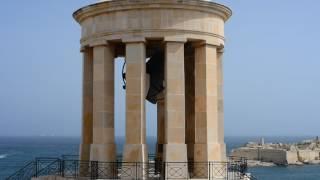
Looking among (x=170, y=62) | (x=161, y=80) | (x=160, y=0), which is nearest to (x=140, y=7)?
(x=160, y=0)

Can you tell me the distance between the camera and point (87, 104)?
90.9ft

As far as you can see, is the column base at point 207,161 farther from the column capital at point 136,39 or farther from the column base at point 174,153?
the column capital at point 136,39

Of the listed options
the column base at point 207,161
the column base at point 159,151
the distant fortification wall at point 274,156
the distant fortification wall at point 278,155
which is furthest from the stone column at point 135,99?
the distant fortification wall at point 274,156

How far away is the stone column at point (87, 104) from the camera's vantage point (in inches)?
1086

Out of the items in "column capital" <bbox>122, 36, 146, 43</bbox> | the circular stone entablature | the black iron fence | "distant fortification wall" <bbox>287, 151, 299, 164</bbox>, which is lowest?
"distant fortification wall" <bbox>287, 151, 299, 164</bbox>

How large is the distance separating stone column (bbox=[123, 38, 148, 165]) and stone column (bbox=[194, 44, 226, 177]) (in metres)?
2.64

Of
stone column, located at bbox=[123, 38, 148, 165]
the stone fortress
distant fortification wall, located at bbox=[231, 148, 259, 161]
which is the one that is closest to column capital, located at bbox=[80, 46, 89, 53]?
stone column, located at bbox=[123, 38, 148, 165]

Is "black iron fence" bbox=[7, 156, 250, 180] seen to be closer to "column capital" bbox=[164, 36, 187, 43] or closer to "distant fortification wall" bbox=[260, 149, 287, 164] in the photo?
"column capital" bbox=[164, 36, 187, 43]

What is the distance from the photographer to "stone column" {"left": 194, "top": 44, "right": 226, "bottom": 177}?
2548cm

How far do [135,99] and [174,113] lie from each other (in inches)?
72.1

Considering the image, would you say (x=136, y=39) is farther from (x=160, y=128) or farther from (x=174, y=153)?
(x=160, y=128)

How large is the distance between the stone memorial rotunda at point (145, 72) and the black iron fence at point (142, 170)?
0.71 ft

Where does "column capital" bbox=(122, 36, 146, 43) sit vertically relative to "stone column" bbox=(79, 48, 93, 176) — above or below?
above

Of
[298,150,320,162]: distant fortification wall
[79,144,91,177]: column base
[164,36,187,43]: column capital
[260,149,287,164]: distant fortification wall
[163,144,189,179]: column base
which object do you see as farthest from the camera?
[298,150,320,162]: distant fortification wall
